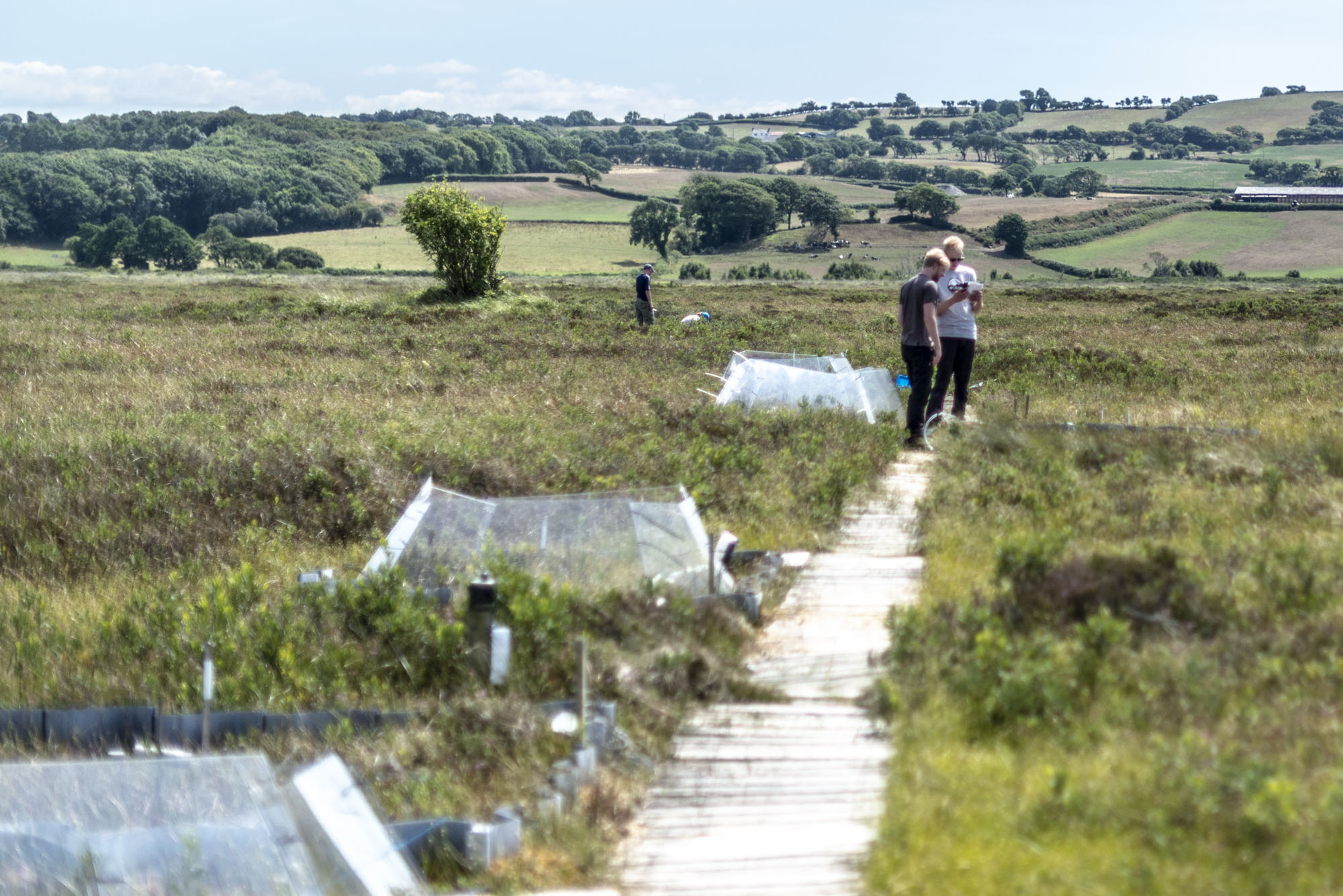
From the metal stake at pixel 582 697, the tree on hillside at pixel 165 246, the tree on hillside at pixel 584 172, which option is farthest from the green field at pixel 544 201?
the metal stake at pixel 582 697

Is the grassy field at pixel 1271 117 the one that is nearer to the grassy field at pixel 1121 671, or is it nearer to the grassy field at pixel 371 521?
the grassy field at pixel 371 521

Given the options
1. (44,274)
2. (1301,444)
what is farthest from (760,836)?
(44,274)

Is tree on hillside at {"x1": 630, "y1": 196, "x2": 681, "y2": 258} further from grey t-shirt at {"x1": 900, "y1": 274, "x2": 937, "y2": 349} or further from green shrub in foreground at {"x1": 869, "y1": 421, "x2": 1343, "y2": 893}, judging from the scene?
green shrub in foreground at {"x1": 869, "y1": 421, "x2": 1343, "y2": 893}

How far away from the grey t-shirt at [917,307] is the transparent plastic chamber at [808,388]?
1698 mm

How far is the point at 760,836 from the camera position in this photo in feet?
13.0

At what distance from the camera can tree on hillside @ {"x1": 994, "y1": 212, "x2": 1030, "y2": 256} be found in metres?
96.9

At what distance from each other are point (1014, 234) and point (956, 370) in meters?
91.8

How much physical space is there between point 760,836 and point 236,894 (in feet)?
5.85

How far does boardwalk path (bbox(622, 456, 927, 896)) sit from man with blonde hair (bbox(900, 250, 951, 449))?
4433mm

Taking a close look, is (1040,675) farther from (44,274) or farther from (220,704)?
(44,274)

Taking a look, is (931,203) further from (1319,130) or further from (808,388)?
(808,388)

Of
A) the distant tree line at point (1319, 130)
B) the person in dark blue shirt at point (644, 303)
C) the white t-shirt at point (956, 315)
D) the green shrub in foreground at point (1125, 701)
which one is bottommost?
the green shrub in foreground at point (1125, 701)

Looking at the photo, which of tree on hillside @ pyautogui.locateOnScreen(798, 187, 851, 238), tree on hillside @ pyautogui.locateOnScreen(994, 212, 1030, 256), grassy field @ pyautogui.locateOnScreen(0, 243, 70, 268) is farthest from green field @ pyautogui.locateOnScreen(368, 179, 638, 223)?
tree on hillside @ pyautogui.locateOnScreen(994, 212, 1030, 256)

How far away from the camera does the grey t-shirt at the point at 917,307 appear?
10297mm
